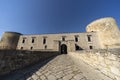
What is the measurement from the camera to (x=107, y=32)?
84.2 feet

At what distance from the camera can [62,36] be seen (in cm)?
2511

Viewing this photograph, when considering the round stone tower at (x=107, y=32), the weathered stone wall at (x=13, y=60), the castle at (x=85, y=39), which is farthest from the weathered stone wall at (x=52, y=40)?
the weathered stone wall at (x=13, y=60)

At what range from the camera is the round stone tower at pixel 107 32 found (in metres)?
24.3

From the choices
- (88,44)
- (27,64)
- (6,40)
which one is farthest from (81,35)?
(6,40)

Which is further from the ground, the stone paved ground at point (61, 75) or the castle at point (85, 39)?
the castle at point (85, 39)

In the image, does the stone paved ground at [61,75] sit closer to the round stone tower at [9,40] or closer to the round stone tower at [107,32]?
the round stone tower at [107,32]

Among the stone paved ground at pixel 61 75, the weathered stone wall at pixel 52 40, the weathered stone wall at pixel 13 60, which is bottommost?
the stone paved ground at pixel 61 75

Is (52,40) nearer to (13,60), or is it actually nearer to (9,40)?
(9,40)

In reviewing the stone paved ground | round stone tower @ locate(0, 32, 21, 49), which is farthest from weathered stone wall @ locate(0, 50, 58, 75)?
round stone tower @ locate(0, 32, 21, 49)

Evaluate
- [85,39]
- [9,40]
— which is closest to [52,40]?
[85,39]

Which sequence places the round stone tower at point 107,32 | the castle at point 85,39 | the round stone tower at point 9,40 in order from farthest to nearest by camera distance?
1. the round stone tower at point 9,40
2. the round stone tower at point 107,32
3. the castle at point 85,39

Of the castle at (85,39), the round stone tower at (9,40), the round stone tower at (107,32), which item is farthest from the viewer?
the round stone tower at (9,40)

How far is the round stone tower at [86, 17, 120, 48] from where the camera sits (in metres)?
24.3

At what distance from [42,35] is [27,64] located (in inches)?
826
